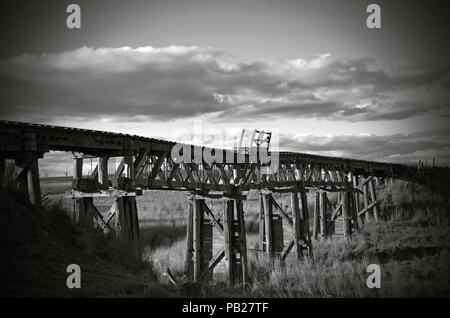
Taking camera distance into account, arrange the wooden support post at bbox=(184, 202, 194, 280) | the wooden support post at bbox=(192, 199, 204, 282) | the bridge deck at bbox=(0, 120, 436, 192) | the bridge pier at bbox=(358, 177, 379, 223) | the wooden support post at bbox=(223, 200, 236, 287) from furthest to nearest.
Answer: the bridge pier at bbox=(358, 177, 379, 223), the wooden support post at bbox=(184, 202, 194, 280), the wooden support post at bbox=(223, 200, 236, 287), the wooden support post at bbox=(192, 199, 204, 282), the bridge deck at bbox=(0, 120, 436, 192)

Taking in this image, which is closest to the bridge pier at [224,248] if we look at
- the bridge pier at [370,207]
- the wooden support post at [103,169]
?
the wooden support post at [103,169]

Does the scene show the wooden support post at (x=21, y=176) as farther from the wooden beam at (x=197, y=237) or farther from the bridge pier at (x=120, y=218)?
the wooden beam at (x=197, y=237)

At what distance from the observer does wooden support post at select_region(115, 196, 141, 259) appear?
9772 mm

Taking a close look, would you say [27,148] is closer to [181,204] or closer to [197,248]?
[197,248]

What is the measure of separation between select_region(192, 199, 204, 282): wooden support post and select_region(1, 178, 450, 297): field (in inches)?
27.0

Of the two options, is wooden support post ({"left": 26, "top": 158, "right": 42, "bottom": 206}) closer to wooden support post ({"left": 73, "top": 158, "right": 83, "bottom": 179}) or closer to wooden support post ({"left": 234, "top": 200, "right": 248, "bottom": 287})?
wooden support post ({"left": 73, "top": 158, "right": 83, "bottom": 179})

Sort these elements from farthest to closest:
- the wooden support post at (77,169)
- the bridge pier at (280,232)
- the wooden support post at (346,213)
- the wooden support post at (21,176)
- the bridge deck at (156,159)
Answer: the wooden support post at (346,213) → the bridge pier at (280,232) → the wooden support post at (77,169) → the bridge deck at (156,159) → the wooden support post at (21,176)

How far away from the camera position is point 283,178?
15.8 meters

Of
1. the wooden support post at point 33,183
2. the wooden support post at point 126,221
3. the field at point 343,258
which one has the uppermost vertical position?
the wooden support post at point 33,183

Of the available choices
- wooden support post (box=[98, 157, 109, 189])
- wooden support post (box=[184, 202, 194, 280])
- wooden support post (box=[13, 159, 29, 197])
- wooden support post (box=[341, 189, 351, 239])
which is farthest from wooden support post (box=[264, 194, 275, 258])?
wooden support post (box=[13, 159, 29, 197])

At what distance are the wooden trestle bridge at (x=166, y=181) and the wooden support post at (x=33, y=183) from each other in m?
0.02

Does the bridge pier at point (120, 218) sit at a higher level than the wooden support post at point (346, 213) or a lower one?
higher

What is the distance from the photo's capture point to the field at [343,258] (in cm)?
697
